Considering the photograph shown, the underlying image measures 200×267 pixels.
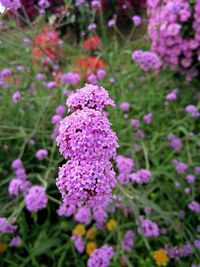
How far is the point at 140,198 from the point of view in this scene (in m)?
1.48

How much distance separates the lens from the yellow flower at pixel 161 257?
5.36 feet

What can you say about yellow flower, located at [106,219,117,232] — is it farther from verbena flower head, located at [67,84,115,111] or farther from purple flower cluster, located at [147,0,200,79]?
purple flower cluster, located at [147,0,200,79]

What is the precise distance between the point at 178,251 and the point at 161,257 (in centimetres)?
7

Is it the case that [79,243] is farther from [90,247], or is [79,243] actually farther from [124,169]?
[124,169]

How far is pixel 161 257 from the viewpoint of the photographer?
5.40ft

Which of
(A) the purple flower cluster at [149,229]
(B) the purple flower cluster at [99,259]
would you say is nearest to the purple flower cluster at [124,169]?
(A) the purple flower cluster at [149,229]

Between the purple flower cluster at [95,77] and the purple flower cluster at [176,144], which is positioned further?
the purple flower cluster at [95,77]

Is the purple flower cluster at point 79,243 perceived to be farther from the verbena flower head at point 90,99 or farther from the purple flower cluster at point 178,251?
the verbena flower head at point 90,99

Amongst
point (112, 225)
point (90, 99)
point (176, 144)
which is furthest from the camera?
point (176, 144)

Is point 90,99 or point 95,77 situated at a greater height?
point 95,77

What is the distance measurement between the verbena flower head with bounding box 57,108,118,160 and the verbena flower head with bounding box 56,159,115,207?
0.02 metres

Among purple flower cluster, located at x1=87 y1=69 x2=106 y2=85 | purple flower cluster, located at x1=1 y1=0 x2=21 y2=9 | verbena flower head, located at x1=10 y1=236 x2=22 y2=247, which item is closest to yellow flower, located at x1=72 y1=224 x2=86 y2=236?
verbena flower head, located at x1=10 y1=236 x2=22 y2=247

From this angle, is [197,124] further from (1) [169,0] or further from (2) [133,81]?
(1) [169,0]

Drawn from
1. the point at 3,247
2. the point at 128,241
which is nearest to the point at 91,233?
the point at 128,241
